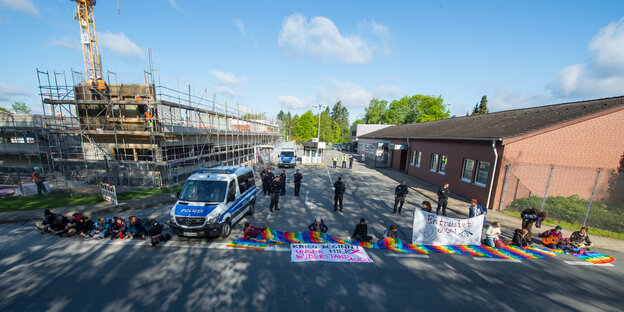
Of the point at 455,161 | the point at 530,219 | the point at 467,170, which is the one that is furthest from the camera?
the point at 455,161

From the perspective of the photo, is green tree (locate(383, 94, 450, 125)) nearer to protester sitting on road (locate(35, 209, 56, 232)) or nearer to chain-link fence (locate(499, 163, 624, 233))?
chain-link fence (locate(499, 163, 624, 233))

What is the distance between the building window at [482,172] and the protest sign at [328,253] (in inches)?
402

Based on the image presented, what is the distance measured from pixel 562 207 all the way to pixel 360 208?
32.4ft

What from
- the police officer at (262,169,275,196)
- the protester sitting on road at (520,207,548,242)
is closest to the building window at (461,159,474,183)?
the protester sitting on road at (520,207,548,242)

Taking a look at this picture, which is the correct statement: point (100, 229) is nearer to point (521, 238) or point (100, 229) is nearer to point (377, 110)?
point (521, 238)

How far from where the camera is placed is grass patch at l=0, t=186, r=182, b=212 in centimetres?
1029

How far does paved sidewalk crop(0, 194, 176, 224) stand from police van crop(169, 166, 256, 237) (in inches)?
170

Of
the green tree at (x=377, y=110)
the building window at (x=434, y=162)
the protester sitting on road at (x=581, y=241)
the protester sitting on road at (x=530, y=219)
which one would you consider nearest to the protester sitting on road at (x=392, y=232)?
the protester sitting on road at (x=530, y=219)

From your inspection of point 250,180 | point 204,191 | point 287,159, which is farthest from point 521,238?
point 287,159

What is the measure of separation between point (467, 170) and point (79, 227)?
1953cm

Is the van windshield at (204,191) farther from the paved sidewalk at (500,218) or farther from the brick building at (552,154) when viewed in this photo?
the brick building at (552,154)

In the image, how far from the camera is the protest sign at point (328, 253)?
6770 mm

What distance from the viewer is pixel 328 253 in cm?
707

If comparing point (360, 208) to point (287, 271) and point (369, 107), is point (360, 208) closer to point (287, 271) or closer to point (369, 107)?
point (287, 271)
